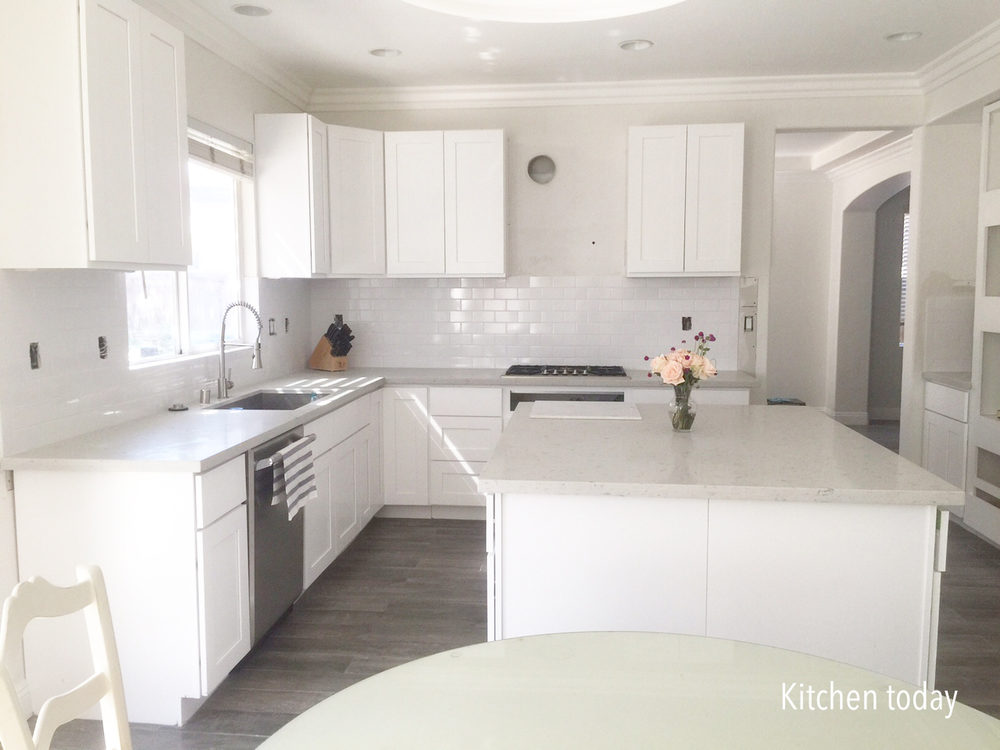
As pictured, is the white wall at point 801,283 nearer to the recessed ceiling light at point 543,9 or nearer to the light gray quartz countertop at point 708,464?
the recessed ceiling light at point 543,9

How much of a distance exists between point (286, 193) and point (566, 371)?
2.02m

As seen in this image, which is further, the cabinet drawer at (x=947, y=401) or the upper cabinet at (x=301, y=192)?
the cabinet drawer at (x=947, y=401)

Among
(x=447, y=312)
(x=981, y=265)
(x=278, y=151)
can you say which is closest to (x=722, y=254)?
(x=981, y=265)

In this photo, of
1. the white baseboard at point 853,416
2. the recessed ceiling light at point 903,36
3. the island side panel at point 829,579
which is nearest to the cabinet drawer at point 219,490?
the island side panel at point 829,579

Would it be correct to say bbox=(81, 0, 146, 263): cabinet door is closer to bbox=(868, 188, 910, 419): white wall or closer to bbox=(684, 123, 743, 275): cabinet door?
bbox=(684, 123, 743, 275): cabinet door

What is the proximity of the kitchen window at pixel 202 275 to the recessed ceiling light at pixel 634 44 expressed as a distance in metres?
2.19

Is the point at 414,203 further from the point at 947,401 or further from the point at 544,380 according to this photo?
the point at 947,401

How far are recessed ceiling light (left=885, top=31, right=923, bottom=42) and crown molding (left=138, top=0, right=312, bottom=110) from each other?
11.3 feet

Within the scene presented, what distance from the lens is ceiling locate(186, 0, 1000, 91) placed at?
391cm

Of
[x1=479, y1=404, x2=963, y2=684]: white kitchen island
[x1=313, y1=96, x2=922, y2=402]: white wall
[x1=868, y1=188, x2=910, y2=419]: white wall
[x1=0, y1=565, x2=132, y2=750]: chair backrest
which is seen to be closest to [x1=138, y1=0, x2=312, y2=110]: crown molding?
[x1=313, y1=96, x2=922, y2=402]: white wall

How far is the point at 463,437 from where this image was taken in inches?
201

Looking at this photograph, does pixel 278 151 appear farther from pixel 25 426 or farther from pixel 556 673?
pixel 556 673

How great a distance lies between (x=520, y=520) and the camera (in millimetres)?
2469

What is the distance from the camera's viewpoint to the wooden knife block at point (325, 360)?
5.42 m
